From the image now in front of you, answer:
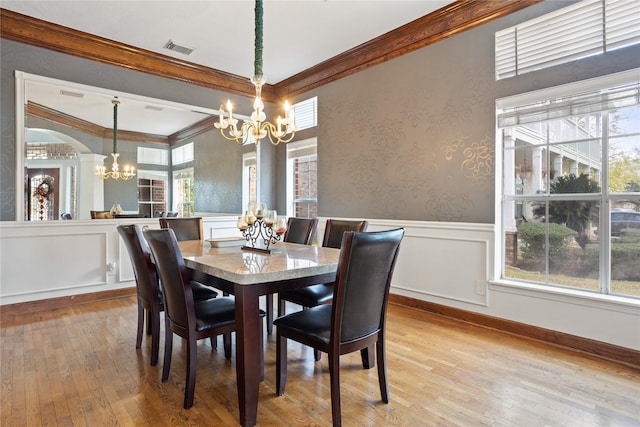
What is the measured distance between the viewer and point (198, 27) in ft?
11.5

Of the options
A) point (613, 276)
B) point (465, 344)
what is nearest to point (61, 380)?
point (465, 344)

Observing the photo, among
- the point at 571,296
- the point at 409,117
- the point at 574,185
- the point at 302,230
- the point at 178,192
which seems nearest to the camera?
the point at 571,296

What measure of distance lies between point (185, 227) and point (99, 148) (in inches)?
63.9

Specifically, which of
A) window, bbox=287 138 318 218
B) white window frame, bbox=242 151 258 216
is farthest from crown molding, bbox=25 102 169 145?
window, bbox=287 138 318 218

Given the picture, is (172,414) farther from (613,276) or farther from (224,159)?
(224,159)

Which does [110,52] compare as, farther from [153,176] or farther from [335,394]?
[335,394]

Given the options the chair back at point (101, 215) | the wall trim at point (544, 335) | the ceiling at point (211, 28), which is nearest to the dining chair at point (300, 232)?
the wall trim at point (544, 335)

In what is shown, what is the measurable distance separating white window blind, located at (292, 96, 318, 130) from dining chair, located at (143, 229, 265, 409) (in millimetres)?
3240

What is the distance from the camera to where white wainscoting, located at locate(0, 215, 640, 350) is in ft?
8.16

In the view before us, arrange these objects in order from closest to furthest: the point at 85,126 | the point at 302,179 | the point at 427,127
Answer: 1. the point at 427,127
2. the point at 85,126
3. the point at 302,179

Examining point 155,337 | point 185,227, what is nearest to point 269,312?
point 155,337

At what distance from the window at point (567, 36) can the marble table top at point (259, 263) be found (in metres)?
2.23

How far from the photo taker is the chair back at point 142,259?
2.23 m

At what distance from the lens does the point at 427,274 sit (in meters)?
3.48
